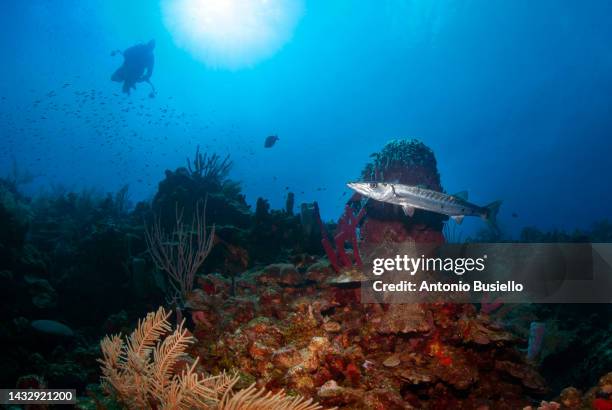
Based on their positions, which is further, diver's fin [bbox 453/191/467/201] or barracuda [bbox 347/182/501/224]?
diver's fin [bbox 453/191/467/201]

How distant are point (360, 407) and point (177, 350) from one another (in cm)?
173

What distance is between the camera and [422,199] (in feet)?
20.1

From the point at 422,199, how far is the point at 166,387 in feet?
17.0

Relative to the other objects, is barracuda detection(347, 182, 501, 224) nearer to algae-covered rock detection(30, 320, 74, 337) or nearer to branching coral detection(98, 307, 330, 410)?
branching coral detection(98, 307, 330, 410)

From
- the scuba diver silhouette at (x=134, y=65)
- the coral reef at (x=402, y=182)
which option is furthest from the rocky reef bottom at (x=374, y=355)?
the scuba diver silhouette at (x=134, y=65)

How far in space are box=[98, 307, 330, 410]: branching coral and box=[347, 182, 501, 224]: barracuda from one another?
3.97 meters

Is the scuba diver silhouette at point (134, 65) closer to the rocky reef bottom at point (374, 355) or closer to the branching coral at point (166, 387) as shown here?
the rocky reef bottom at point (374, 355)

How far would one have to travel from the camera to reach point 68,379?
207 inches

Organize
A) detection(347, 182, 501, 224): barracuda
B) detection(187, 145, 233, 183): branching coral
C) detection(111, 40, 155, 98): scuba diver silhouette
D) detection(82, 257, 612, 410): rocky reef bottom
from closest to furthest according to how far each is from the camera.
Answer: detection(82, 257, 612, 410): rocky reef bottom < detection(347, 182, 501, 224): barracuda < detection(187, 145, 233, 183): branching coral < detection(111, 40, 155, 98): scuba diver silhouette

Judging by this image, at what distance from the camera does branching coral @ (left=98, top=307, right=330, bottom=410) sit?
190 centimetres

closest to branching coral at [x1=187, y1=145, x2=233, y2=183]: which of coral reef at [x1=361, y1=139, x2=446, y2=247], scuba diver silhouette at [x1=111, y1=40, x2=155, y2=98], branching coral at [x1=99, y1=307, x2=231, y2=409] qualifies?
coral reef at [x1=361, y1=139, x2=446, y2=247]

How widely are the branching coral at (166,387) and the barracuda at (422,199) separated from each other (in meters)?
3.97

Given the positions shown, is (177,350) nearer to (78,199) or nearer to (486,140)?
(78,199)

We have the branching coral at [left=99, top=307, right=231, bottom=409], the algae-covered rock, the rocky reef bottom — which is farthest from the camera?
the algae-covered rock
